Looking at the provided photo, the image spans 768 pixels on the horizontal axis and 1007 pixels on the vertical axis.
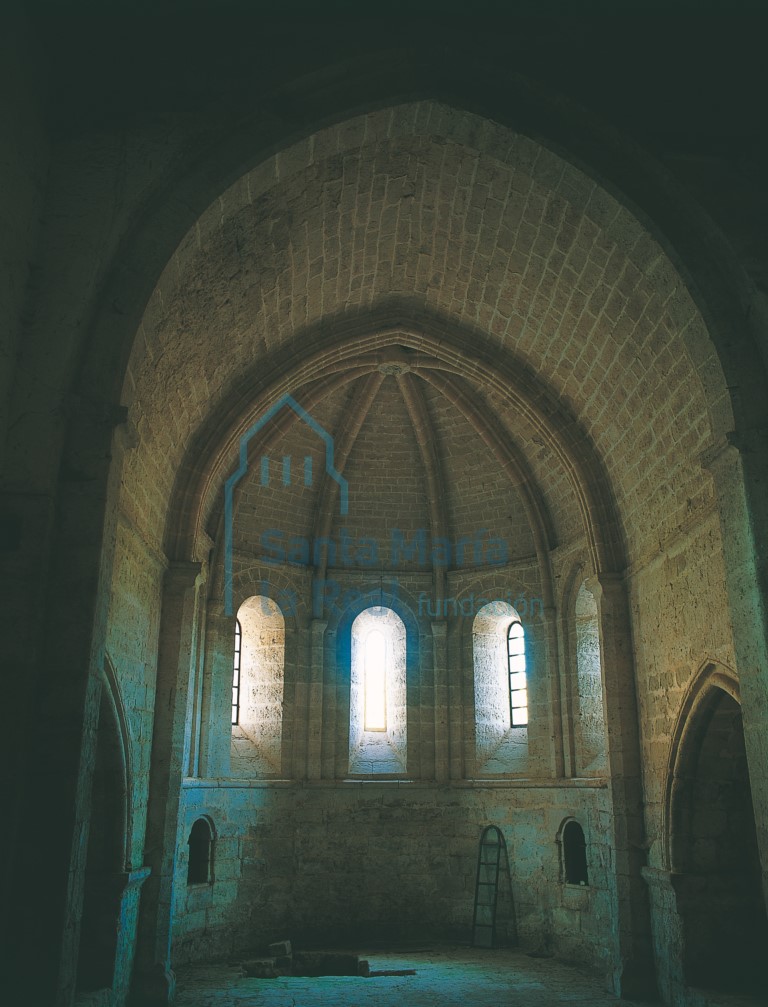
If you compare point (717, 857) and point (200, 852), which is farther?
point (200, 852)

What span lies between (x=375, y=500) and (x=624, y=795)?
6.60 m

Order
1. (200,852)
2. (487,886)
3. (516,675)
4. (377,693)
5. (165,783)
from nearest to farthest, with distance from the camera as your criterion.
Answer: (165,783) < (200,852) < (487,886) < (516,675) < (377,693)

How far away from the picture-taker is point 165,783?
9.85 m

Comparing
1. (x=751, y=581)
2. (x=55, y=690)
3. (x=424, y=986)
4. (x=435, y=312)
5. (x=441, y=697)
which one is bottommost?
(x=424, y=986)

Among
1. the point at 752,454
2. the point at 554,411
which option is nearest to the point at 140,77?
the point at 752,454

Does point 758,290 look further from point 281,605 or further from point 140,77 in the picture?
point 281,605

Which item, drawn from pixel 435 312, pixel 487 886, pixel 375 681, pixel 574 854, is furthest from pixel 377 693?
pixel 435 312

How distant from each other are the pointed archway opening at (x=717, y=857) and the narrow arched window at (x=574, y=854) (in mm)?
3315

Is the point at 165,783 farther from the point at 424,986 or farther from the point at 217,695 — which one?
the point at 424,986

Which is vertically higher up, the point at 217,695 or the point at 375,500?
the point at 375,500

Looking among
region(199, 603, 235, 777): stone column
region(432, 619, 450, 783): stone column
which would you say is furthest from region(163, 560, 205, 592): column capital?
region(432, 619, 450, 783): stone column

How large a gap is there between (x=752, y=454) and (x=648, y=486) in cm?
341

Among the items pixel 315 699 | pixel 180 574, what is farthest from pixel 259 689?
pixel 180 574

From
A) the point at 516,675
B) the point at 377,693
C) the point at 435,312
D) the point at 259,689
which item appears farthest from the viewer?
the point at 377,693
